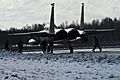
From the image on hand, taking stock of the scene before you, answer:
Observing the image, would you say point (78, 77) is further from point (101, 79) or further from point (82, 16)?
point (82, 16)

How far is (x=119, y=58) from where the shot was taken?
19.0 metres

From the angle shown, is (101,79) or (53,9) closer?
(101,79)

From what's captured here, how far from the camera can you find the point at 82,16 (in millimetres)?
50562

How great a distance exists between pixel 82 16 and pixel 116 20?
5380 inches

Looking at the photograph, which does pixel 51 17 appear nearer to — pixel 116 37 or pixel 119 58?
pixel 119 58

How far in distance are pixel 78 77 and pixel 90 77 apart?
41 cm

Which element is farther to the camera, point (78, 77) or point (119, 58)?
point (119, 58)

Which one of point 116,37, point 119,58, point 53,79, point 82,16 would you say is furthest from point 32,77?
point 116,37

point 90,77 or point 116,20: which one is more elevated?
point 116,20

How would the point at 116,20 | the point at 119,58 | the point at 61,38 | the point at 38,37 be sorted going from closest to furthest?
the point at 119,58 < the point at 61,38 < the point at 38,37 < the point at 116,20

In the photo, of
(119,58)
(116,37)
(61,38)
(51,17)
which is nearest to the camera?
(119,58)

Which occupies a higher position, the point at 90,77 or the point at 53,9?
the point at 53,9

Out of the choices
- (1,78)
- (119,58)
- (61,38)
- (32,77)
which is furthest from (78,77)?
(61,38)

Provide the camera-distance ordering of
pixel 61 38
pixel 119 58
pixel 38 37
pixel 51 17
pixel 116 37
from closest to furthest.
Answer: pixel 119 58 < pixel 61 38 < pixel 51 17 < pixel 38 37 < pixel 116 37
